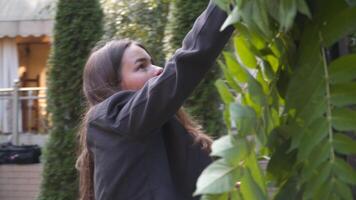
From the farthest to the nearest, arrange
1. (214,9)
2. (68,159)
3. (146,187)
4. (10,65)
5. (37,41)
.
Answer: (37,41) → (10,65) → (68,159) → (146,187) → (214,9)

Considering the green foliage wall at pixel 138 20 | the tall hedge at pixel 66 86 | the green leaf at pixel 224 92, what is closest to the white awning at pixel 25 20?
the green foliage wall at pixel 138 20

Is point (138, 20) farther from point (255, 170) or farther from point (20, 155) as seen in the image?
point (255, 170)

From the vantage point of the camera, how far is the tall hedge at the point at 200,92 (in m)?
5.79

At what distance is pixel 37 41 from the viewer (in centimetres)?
1591

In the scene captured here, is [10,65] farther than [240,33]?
Yes

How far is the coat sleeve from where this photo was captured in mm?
1667

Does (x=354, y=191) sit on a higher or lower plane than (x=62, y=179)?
higher

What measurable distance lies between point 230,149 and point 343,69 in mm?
206

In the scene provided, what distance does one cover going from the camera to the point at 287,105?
3.54 feet

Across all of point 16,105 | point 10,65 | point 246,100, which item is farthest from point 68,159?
point 10,65

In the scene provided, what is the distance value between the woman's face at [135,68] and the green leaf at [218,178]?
4.38 feet

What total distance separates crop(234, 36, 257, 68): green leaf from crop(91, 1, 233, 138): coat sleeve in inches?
17.8

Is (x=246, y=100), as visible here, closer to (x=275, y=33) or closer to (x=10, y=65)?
(x=275, y=33)

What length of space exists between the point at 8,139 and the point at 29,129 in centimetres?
33
